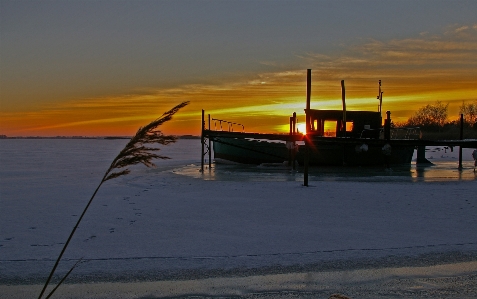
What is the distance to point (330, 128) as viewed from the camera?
94.5ft

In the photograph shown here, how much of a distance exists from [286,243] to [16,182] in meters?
12.5

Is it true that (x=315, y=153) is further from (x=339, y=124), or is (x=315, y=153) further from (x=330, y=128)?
(x=339, y=124)

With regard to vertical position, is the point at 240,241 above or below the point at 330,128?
below

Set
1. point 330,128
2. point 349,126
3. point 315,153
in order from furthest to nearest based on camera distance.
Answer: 1. point 315,153
2. point 330,128
3. point 349,126

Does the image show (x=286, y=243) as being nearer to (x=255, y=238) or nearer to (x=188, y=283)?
(x=255, y=238)

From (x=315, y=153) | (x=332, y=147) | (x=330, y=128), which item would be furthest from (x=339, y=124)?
(x=315, y=153)

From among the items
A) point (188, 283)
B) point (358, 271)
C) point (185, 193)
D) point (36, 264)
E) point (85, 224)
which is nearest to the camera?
point (188, 283)

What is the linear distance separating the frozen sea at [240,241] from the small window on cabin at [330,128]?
15.5 metres

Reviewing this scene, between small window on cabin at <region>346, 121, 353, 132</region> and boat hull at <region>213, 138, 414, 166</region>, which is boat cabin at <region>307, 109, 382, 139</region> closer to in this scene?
small window on cabin at <region>346, 121, 353, 132</region>

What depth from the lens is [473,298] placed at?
15.5ft

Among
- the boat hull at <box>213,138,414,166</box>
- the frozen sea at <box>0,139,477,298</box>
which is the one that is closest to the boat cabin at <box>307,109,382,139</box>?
the boat hull at <box>213,138,414,166</box>

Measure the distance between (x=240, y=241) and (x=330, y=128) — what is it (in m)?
22.3

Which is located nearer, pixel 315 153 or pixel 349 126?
pixel 349 126

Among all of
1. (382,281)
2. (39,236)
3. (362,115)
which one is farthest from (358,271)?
(362,115)
